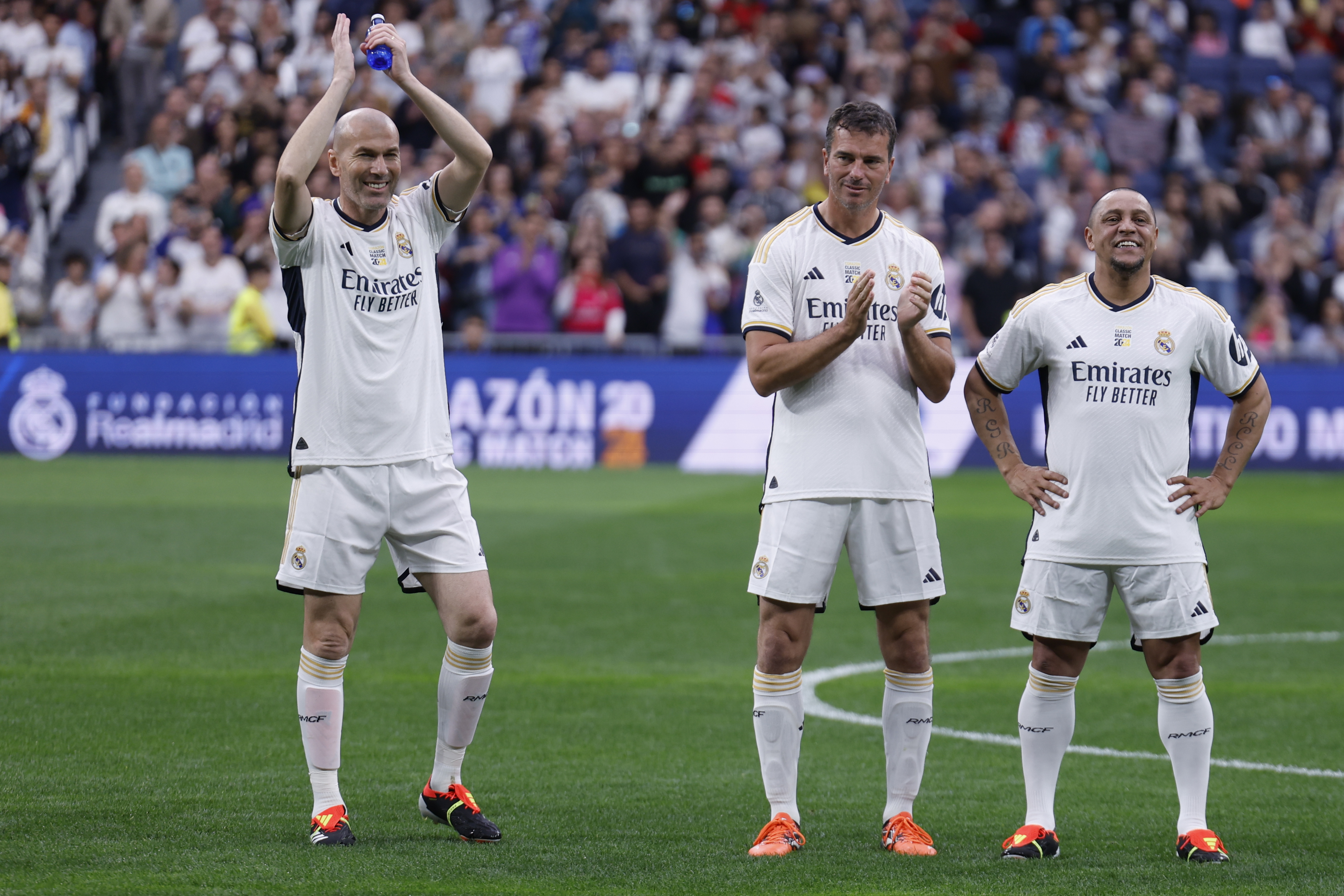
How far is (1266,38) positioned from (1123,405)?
75.3 feet

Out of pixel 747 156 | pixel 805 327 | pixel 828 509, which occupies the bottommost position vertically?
pixel 828 509

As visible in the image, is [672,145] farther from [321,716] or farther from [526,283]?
[321,716]

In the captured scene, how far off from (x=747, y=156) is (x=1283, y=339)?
7690 millimetres

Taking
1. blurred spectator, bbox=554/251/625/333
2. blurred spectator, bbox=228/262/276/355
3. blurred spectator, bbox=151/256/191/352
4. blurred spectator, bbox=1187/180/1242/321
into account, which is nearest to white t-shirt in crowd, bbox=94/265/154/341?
blurred spectator, bbox=151/256/191/352

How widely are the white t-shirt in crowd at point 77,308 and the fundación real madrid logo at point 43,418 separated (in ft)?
3.95

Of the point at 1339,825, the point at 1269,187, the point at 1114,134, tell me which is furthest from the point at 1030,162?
the point at 1339,825

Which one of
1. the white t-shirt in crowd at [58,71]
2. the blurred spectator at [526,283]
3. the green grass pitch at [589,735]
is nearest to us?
the green grass pitch at [589,735]

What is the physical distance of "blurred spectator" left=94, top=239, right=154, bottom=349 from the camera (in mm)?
21312

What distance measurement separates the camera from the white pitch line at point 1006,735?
7488 millimetres

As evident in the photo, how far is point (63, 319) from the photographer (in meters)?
21.6

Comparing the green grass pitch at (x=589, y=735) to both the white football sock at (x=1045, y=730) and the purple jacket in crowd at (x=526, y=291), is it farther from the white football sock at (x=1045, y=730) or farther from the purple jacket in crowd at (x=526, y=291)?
the purple jacket in crowd at (x=526, y=291)

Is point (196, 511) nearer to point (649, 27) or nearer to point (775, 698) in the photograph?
point (775, 698)

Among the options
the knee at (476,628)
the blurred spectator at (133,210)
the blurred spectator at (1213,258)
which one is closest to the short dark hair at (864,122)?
the knee at (476,628)

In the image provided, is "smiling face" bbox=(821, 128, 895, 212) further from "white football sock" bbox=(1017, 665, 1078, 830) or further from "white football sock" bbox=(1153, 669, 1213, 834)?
"white football sock" bbox=(1153, 669, 1213, 834)
